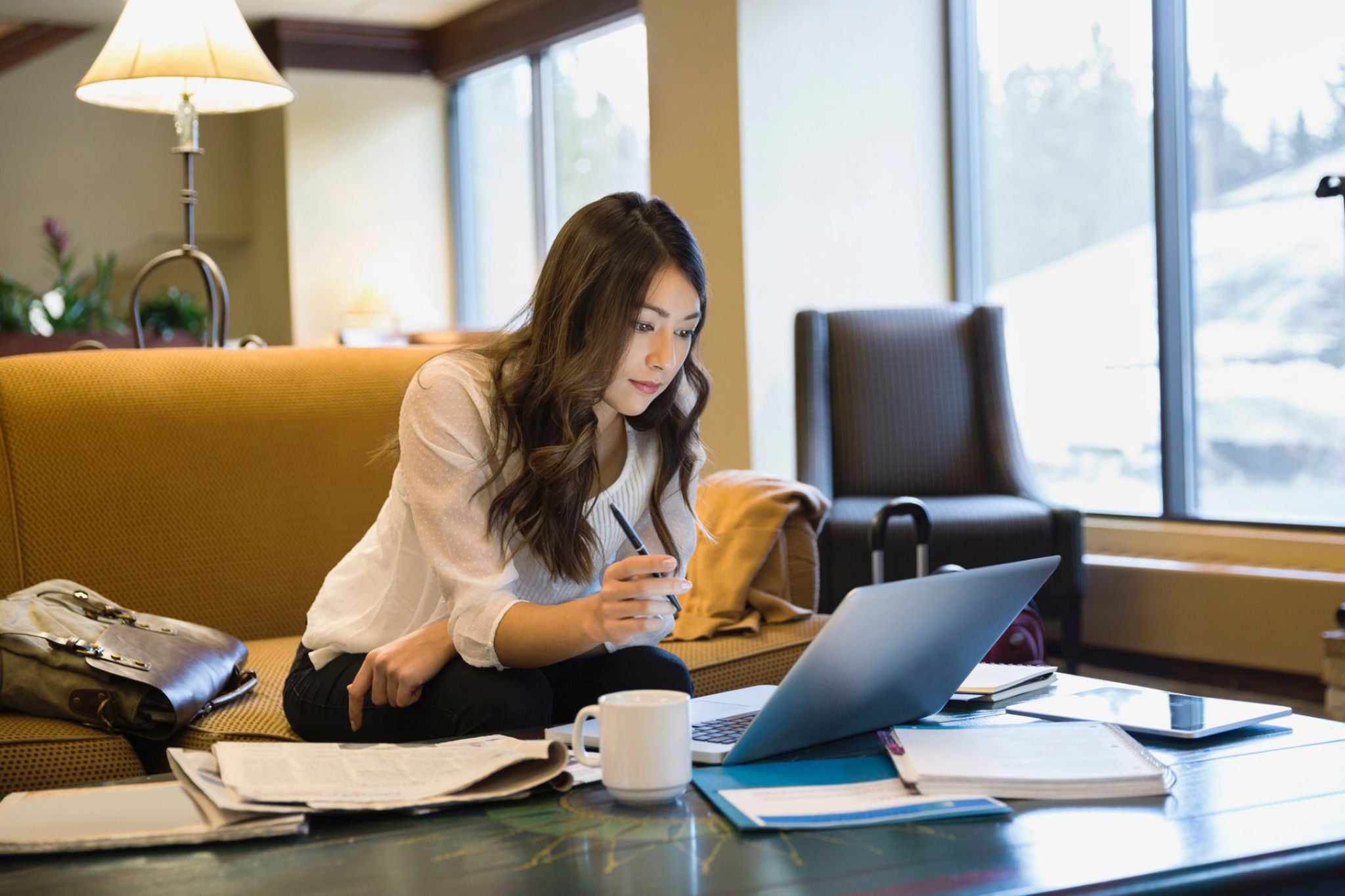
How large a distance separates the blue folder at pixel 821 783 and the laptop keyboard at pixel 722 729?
6 cm

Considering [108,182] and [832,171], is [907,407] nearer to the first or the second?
[832,171]

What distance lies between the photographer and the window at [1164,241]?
346cm

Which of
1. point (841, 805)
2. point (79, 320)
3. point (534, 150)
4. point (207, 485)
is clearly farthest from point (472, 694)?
point (534, 150)

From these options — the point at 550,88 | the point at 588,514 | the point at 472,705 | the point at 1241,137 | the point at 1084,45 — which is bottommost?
the point at 472,705

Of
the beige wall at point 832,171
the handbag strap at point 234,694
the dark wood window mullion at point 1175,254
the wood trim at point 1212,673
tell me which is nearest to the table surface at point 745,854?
the handbag strap at point 234,694

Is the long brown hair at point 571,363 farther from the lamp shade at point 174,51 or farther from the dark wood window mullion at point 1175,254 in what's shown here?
the dark wood window mullion at point 1175,254

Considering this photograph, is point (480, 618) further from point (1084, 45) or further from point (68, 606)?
point (1084, 45)

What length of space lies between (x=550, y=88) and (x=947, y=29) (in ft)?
7.61

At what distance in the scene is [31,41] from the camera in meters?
6.70

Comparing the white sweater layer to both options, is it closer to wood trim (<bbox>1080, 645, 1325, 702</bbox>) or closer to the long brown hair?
the long brown hair

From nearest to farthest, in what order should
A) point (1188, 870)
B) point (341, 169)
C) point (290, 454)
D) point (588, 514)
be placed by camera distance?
point (1188, 870)
point (588, 514)
point (290, 454)
point (341, 169)

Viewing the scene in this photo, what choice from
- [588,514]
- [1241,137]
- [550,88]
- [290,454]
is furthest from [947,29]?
[588,514]

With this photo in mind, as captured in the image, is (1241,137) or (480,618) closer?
(480,618)

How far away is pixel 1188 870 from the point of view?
0.88m
